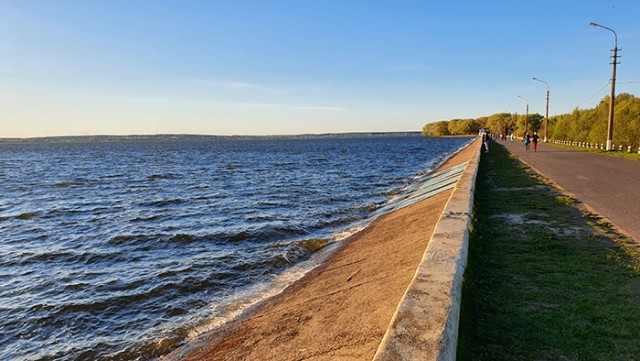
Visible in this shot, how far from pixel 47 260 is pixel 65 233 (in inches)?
113

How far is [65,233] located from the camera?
1177cm

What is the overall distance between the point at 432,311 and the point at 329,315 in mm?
2038

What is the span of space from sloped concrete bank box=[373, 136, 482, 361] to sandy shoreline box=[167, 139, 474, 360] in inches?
24.5

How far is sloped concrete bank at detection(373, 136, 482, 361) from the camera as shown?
2.67m

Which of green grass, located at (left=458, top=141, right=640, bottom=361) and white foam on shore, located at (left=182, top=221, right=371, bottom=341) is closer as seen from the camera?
green grass, located at (left=458, top=141, right=640, bottom=361)

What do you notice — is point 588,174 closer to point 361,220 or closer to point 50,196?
point 361,220

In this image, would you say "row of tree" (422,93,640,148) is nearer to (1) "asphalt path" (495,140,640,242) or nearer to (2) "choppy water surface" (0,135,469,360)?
(1) "asphalt path" (495,140,640,242)

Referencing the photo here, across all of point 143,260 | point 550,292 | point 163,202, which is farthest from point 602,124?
point 143,260

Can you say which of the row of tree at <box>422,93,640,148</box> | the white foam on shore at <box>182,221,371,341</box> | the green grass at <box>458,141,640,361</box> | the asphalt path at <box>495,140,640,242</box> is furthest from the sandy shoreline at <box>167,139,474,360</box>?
the row of tree at <box>422,93,640,148</box>

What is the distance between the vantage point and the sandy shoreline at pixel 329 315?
409cm

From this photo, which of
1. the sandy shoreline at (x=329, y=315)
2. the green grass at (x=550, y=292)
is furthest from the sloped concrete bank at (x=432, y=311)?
the sandy shoreline at (x=329, y=315)

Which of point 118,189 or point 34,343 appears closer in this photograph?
point 34,343

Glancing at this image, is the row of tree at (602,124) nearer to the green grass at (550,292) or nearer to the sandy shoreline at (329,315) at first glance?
the green grass at (550,292)

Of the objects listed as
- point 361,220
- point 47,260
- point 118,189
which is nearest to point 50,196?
point 118,189
